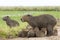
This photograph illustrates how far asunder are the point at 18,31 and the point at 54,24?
37 centimetres

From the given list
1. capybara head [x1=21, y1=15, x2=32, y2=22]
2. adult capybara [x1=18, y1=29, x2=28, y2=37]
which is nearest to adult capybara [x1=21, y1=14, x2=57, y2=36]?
capybara head [x1=21, y1=15, x2=32, y2=22]

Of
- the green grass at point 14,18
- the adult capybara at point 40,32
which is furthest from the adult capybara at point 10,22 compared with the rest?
the adult capybara at point 40,32

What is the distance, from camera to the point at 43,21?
1.34 m

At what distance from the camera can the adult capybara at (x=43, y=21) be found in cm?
133

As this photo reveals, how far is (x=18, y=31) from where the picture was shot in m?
1.32

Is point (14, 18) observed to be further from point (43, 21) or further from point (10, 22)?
point (43, 21)

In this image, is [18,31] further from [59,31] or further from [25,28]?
[59,31]

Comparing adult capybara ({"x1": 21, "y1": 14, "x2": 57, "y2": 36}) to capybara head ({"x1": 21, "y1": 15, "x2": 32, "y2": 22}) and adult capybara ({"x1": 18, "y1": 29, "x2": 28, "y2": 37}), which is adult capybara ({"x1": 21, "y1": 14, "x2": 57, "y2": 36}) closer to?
capybara head ({"x1": 21, "y1": 15, "x2": 32, "y2": 22})

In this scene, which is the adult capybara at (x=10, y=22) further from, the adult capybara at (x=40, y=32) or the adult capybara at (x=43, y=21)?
the adult capybara at (x=40, y=32)

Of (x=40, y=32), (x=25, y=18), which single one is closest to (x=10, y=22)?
(x=25, y=18)

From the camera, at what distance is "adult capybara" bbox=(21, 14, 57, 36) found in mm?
1328

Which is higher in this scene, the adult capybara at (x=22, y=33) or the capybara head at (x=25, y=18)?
the capybara head at (x=25, y=18)
